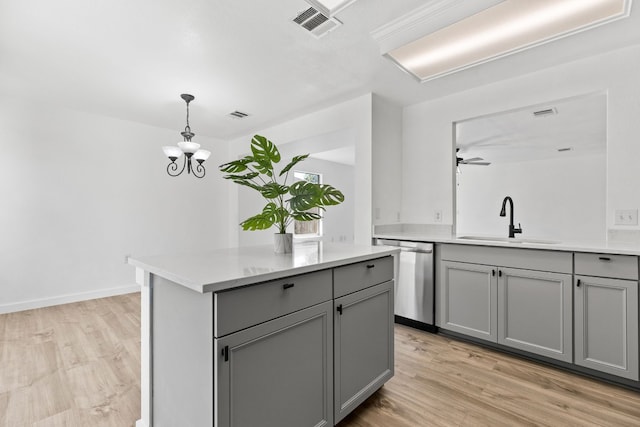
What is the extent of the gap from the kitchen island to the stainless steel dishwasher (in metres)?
1.27

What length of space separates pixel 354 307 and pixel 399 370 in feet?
3.04

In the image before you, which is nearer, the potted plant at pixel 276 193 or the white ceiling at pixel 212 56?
the potted plant at pixel 276 193

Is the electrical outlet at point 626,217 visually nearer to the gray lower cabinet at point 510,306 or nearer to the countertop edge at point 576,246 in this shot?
the countertop edge at point 576,246

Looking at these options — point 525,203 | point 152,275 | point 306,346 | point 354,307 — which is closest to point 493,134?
point 525,203

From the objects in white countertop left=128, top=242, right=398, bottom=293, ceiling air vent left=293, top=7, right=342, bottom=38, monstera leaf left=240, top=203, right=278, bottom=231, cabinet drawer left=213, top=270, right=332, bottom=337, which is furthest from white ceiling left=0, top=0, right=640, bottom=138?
cabinet drawer left=213, top=270, right=332, bottom=337

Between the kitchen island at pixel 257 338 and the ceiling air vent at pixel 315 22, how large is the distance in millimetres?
1545

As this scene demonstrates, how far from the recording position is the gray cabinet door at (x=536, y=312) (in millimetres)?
2166

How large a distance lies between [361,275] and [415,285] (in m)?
1.47

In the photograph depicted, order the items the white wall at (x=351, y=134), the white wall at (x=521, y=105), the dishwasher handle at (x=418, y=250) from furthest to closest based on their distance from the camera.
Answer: the white wall at (x=351, y=134), the dishwasher handle at (x=418, y=250), the white wall at (x=521, y=105)

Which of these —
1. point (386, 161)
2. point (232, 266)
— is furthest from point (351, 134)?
point (232, 266)

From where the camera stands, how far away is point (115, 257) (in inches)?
166

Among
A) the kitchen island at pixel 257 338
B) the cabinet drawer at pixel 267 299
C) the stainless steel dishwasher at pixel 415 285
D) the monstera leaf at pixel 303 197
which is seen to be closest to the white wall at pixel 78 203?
the kitchen island at pixel 257 338

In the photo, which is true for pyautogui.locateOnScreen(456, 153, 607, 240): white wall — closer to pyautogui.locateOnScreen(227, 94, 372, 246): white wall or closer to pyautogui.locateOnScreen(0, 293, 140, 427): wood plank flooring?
pyautogui.locateOnScreen(227, 94, 372, 246): white wall

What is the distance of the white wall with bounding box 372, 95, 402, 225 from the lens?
327 cm
